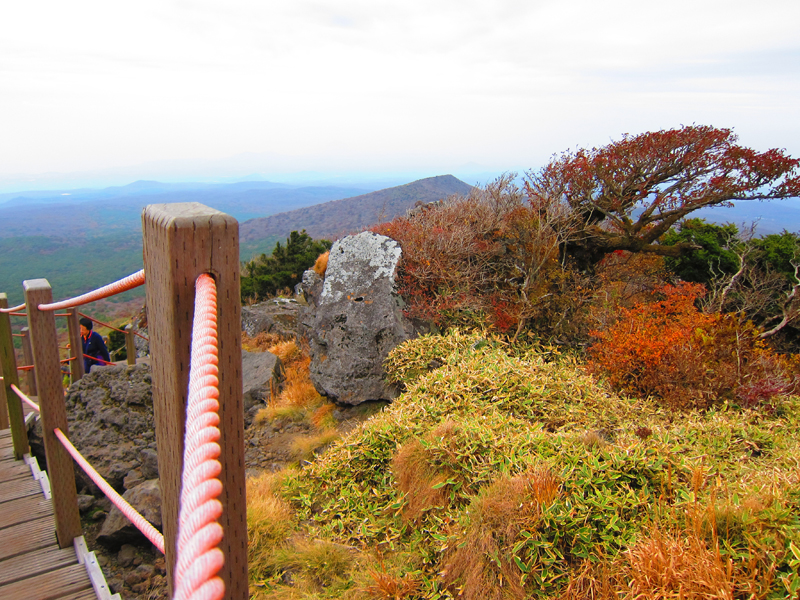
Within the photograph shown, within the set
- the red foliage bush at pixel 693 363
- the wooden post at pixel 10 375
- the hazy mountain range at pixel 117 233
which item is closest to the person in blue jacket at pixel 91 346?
the wooden post at pixel 10 375

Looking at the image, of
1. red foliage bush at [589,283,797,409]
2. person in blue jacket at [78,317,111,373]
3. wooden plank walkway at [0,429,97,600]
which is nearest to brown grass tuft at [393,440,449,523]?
wooden plank walkway at [0,429,97,600]

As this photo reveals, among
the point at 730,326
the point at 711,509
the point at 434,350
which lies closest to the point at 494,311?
the point at 434,350

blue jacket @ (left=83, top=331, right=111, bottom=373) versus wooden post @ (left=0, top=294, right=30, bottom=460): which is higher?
wooden post @ (left=0, top=294, right=30, bottom=460)

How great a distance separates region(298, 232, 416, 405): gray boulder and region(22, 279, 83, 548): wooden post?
3973 mm

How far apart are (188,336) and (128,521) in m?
3.34

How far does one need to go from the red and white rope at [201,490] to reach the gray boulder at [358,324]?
555cm

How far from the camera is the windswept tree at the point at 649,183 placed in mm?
8188

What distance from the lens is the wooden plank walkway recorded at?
2.21 metres

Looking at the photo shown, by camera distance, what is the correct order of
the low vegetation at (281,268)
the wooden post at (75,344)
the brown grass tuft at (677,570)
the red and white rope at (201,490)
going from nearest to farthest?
the red and white rope at (201,490)
the brown grass tuft at (677,570)
the wooden post at (75,344)
the low vegetation at (281,268)

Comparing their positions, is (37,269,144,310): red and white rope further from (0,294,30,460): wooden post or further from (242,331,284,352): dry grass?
(242,331,284,352): dry grass

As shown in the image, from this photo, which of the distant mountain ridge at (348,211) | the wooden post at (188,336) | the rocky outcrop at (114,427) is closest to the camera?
the wooden post at (188,336)

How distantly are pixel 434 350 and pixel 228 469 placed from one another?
17.4 feet

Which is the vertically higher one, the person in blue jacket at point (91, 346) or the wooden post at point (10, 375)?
the wooden post at point (10, 375)

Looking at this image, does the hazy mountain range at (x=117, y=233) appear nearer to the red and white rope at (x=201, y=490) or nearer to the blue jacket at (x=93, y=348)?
the blue jacket at (x=93, y=348)
